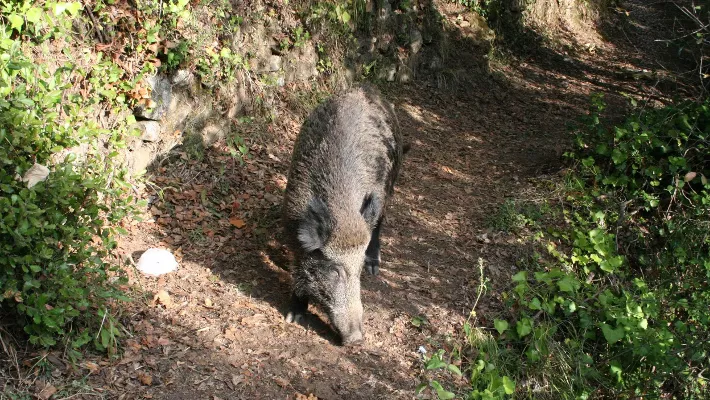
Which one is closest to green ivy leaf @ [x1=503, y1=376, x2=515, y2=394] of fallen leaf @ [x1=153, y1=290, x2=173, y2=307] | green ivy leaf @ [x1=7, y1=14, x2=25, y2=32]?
fallen leaf @ [x1=153, y1=290, x2=173, y2=307]

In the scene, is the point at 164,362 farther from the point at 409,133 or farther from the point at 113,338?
the point at 409,133

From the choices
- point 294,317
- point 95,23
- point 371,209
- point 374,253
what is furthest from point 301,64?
point 294,317

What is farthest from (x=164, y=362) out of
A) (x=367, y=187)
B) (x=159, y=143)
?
(x=159, y=143)

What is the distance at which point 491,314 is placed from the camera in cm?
558

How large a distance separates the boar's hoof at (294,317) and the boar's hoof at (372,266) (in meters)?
1.06

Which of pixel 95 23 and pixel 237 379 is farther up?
pixel 95 23

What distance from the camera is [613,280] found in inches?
241

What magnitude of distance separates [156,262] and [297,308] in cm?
132

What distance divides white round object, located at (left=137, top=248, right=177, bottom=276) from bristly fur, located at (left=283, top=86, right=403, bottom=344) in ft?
3.62

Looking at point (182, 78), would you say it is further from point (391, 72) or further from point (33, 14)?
point (391, 72)

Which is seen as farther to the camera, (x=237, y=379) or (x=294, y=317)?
(x=294, y=317)

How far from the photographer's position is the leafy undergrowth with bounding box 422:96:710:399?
16.5 feet

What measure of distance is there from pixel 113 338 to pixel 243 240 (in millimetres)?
2034

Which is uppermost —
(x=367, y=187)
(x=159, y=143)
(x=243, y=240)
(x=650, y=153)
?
(x=650, y=153)
